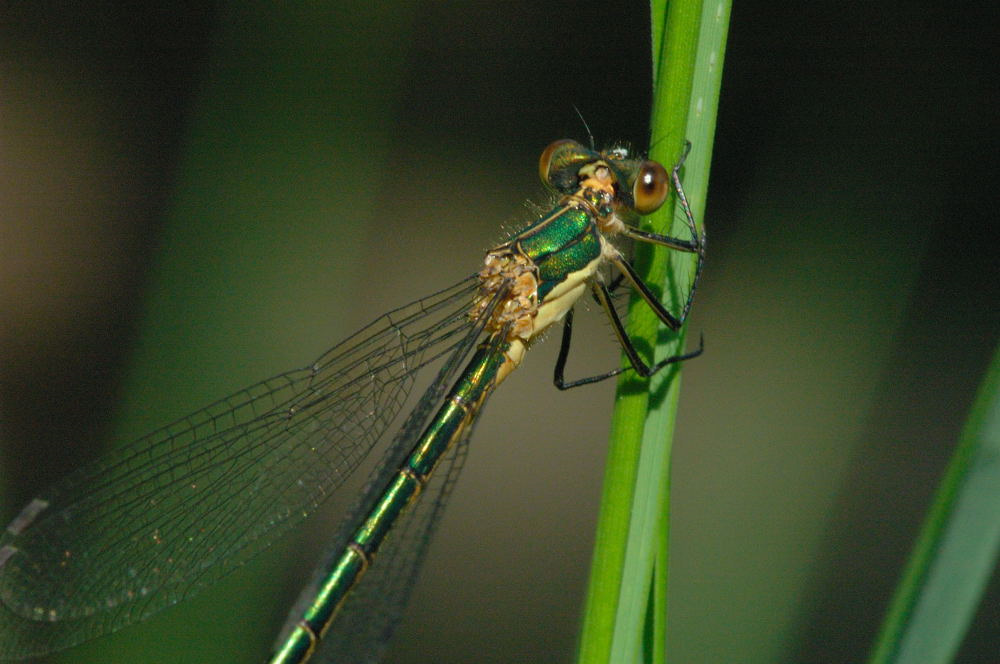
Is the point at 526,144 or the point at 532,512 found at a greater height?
the point at 526,144

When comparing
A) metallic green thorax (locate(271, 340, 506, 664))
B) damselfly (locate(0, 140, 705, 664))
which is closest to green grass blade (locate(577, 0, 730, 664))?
damselfly (locate(0, 140, 705, 664))

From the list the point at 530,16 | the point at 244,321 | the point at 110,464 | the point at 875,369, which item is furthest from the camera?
the point at 530,16

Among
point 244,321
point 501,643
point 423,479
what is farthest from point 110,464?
point 501,643

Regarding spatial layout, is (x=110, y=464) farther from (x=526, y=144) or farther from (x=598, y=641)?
(x=526, y=144)

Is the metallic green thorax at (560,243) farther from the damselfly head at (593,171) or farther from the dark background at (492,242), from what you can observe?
the dark background at (492,242)

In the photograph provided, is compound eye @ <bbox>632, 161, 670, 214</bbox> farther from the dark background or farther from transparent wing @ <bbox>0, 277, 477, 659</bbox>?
the dark background

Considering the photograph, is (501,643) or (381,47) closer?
(381,47)

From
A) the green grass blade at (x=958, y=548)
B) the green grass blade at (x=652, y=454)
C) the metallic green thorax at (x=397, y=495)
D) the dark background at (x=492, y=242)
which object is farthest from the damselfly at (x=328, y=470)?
the green grass blade at (x=958, y=548)
